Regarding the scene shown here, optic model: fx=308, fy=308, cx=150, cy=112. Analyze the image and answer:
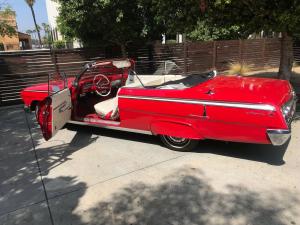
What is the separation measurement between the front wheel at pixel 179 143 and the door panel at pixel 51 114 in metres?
1.77

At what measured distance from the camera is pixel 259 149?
4.83m

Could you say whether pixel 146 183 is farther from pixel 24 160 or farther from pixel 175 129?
pixel 24 160

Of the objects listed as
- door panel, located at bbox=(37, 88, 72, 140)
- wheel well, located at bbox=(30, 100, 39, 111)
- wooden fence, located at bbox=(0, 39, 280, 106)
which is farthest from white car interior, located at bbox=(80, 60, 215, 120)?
wooden fence, located at bbox=(0, 39, 280, 106)

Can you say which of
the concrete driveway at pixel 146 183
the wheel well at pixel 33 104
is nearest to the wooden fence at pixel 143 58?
the wheel well at pixel 33 104

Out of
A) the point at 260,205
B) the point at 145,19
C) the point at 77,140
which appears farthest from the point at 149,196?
the point at 145,19

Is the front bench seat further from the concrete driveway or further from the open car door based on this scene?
the open car door

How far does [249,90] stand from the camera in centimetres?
428

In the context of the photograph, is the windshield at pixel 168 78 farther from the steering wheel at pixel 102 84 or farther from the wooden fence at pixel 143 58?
the wooden fence at pixel 143 58

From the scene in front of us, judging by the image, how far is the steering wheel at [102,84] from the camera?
6172mm

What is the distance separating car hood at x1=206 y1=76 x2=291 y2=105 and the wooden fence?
3640 mm

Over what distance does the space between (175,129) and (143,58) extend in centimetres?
762

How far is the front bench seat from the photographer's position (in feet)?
17.8

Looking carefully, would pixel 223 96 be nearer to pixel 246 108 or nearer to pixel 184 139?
pixel 246 108

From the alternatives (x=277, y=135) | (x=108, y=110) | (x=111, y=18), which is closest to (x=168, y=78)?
(x=108, y=110)
